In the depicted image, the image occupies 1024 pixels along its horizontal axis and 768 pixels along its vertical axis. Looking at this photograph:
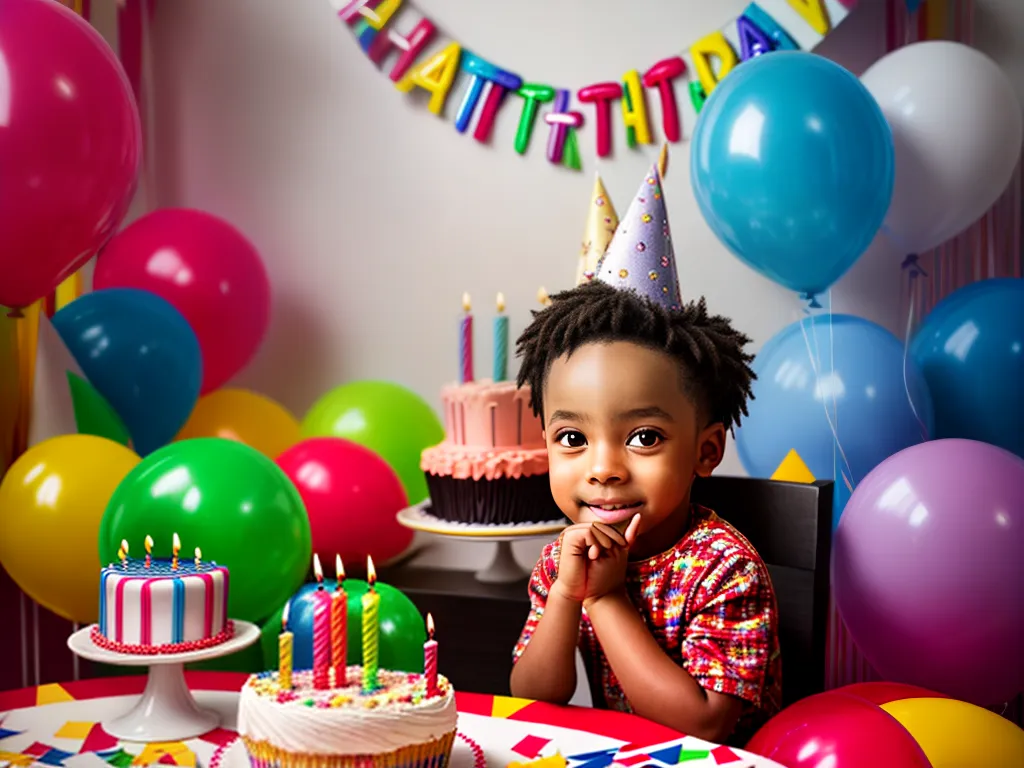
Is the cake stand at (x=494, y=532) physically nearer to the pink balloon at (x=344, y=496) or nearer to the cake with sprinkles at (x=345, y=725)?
the pink balloon at (x=344, y=496)

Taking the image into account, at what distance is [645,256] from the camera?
148cm

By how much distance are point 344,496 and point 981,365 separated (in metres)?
1.30

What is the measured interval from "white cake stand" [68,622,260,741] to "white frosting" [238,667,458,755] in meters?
0.23

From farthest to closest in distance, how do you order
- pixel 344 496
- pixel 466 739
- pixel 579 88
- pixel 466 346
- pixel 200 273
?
1. pixel 579 88
2. pixel 200 273
3. pixel 466 346
4. pixel 344 496
5. pixel 466 739

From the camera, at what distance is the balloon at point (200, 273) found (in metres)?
2.61

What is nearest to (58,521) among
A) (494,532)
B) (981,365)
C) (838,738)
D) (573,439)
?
(494,532)

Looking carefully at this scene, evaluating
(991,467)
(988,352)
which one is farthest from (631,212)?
(988,352)

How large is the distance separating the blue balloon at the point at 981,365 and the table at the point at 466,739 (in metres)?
1.41

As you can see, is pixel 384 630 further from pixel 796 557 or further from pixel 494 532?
pixel 796 557

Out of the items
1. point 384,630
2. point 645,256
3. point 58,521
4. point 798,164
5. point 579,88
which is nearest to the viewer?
point 645,256

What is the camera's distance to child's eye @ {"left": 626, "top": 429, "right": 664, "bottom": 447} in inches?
51.9

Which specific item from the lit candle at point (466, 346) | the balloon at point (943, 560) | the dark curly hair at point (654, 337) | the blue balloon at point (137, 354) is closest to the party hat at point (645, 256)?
the dark curly hair at point (654, 337)

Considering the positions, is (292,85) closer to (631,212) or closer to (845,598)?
(631,212)

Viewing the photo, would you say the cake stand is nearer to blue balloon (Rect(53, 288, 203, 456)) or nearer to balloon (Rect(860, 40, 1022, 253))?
blue balloon (Rect(53, 288, 203, 456))
